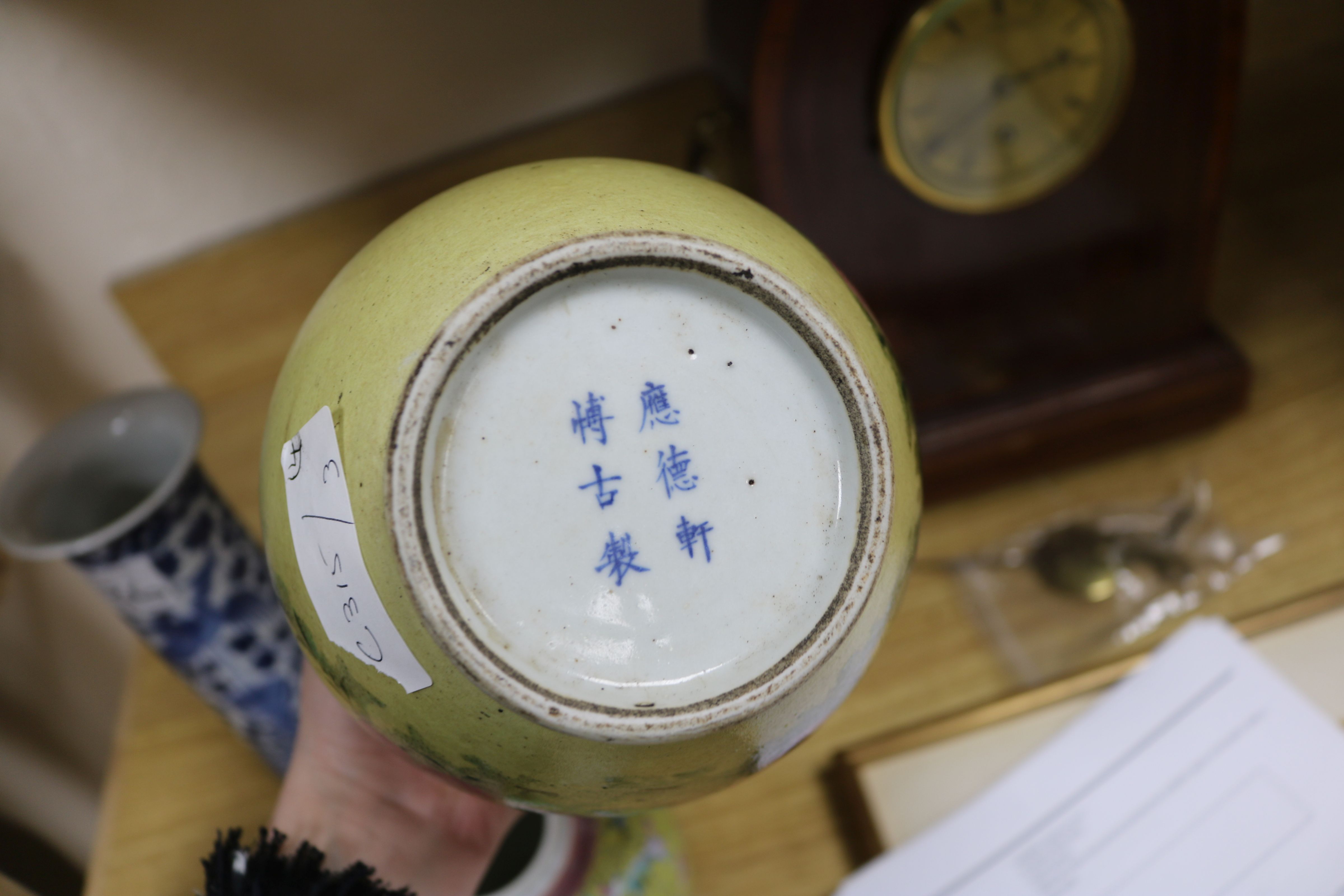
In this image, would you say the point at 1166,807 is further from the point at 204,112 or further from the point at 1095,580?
the point at 204,112

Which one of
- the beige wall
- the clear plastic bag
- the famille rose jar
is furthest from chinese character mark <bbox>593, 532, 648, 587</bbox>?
the beige wall

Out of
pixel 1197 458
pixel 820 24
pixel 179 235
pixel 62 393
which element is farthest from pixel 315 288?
pixel 1197 458

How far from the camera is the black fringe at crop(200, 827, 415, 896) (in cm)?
39

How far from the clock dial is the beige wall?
33 centimetres

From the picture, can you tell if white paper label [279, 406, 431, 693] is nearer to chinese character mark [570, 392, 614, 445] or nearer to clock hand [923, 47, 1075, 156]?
chinese character mark [570, 392, 614, 445]

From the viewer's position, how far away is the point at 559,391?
308 millimetres

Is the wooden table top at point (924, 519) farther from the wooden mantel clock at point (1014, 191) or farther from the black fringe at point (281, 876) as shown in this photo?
the black fringe at point (281, 876)

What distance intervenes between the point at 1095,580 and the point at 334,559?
56cm

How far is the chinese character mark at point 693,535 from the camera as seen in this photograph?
31 cm

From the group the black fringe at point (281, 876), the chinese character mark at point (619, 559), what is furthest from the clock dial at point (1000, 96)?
the black fringe at point (281, 876)

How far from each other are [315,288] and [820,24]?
1.66ft

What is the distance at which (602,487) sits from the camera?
1.01 ft

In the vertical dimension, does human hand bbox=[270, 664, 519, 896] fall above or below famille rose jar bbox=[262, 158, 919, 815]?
below

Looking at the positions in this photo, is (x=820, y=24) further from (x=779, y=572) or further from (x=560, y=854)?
(x=560, y=854)
